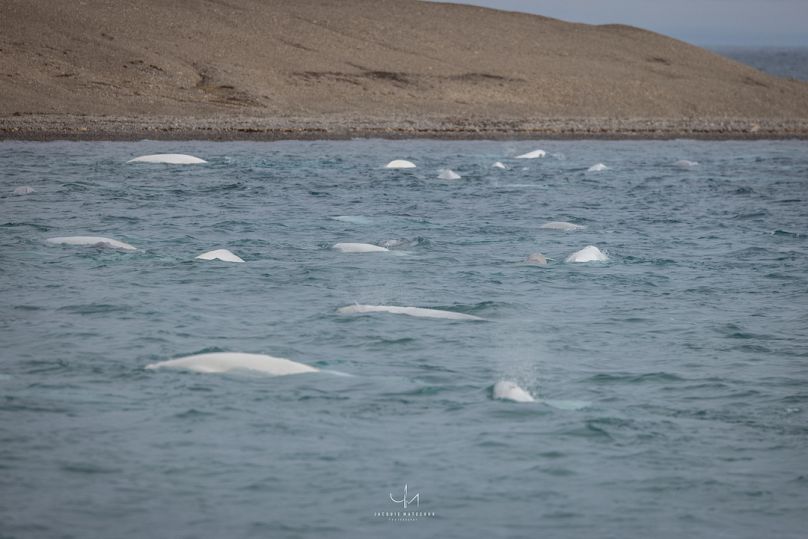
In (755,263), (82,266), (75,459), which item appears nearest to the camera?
(75,459)

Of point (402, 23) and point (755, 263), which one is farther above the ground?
point (402, 23)

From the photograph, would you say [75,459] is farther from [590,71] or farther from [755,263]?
[590,71]

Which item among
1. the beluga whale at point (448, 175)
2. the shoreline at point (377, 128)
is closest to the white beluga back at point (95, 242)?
the beluga whale at point (448, 175)

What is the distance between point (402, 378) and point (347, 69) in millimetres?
48895

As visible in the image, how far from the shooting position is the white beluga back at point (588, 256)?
61.3ft

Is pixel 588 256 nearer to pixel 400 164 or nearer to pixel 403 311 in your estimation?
pixel 403 311

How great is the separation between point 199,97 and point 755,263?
3584 cm

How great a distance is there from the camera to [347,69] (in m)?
59.2

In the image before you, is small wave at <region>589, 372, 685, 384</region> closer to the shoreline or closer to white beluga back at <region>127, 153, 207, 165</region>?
white beluga back at <region>127, 153, 207, 165</region>

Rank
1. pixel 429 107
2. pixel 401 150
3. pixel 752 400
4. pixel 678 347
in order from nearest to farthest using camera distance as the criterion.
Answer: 1. pixel 752 400
2. pixel 678 347
3. pixel 401 150
4. pixel 429 107

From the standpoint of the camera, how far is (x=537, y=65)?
6550cm

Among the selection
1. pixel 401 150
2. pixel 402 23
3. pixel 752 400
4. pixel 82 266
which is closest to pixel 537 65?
pixel 402 23
